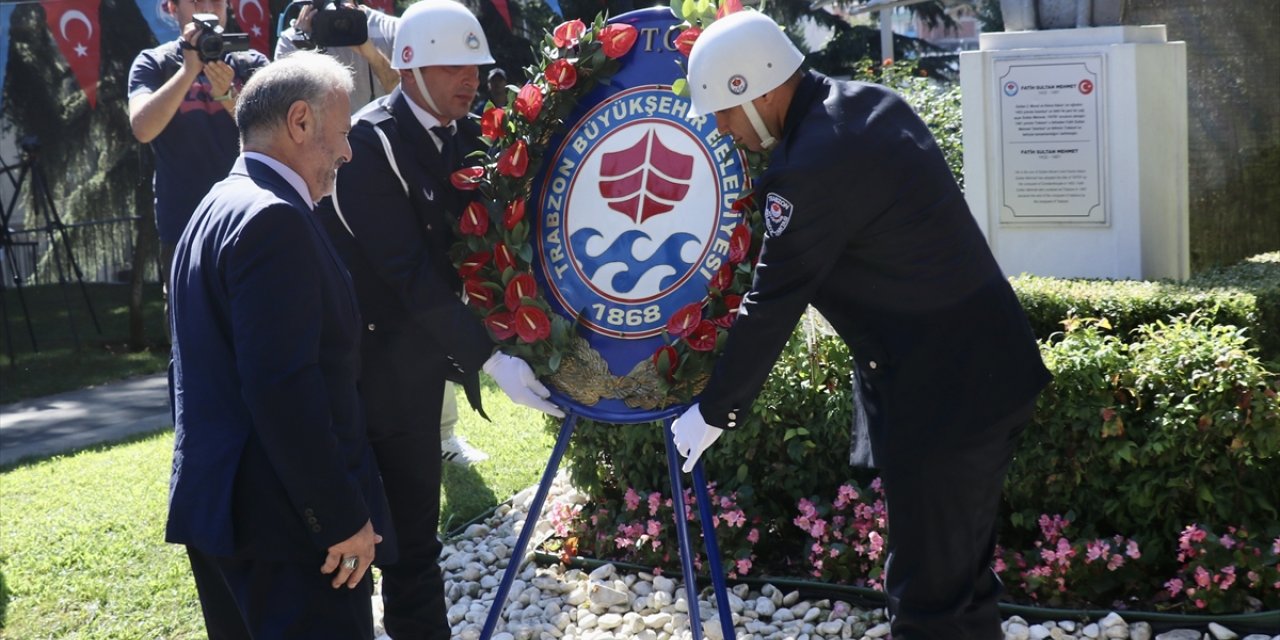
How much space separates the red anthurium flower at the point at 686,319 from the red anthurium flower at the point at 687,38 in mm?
685

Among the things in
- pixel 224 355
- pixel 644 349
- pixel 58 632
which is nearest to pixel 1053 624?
pixel 644 349

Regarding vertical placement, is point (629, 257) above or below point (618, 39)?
below

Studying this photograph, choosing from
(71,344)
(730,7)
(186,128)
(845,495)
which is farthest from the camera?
(71,344)

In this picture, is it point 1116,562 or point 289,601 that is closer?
point 289,601

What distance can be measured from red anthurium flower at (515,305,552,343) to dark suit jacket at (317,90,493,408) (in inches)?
6.2

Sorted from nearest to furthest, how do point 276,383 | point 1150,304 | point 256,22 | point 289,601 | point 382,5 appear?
point 276,383, point 289,601, point 1150,304, point 382,5, point 256,22

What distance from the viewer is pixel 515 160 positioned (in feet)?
12.4

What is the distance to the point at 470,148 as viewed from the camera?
4.07 m

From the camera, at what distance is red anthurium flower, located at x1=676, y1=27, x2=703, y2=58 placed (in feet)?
11.7

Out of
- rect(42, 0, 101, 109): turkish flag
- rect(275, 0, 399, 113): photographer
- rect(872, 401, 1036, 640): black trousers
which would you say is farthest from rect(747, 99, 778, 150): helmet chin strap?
rect(42, 0, 101, 109): turkish flag

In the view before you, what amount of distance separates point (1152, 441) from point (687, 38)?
1.92 metres

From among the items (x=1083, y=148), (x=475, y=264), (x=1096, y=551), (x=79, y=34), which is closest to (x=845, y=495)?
(x=1096, y=551)

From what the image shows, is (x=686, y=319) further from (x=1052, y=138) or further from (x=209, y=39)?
(x=1052, y=138)

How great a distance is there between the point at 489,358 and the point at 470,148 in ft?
2.23
